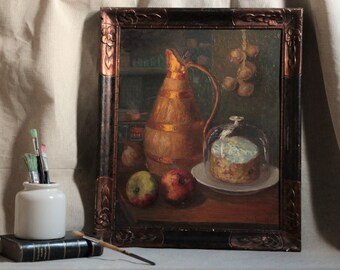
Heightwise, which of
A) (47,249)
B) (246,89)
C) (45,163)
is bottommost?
(47,249)

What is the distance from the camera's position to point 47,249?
3.36ft

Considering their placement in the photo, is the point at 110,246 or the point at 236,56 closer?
the point at 110,246

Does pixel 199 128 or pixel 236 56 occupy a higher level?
pixel 236 56

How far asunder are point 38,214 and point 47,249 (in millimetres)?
67

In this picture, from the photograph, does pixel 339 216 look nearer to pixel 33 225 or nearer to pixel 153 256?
pixel 153 256

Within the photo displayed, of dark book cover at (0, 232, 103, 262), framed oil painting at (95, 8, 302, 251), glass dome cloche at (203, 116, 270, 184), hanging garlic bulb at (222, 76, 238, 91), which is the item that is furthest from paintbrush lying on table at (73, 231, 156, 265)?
hanging garlic bulb at (222, 76, 238, 91)

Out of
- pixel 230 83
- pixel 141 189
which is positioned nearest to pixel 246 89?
pixel 230 83

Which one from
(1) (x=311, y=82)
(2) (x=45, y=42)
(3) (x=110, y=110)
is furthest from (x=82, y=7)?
(1) (x=311, y=82)

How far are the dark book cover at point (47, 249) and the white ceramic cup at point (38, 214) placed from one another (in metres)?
0.02

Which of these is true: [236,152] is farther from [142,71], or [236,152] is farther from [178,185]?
[142,71]

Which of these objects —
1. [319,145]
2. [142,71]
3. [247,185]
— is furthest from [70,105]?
[319,145]

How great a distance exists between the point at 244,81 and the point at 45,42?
372 mm

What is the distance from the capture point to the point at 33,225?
106cm

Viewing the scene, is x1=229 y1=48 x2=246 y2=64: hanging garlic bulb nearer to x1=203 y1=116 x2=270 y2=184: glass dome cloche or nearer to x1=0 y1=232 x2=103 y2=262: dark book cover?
x1=203 y1=116 x2=270 y2=184: glass dome cloche
